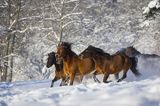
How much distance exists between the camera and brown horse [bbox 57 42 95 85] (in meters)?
13.2

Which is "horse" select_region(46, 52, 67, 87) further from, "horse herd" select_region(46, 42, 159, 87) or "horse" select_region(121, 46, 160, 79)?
"horse" select_region(121, 46, 160, 79)

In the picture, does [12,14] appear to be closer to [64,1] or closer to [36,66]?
[64,1]

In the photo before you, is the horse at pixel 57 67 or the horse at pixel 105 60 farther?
the horse at pixel 57 67

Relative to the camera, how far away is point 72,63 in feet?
43.7

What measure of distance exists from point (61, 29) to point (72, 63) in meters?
22.2

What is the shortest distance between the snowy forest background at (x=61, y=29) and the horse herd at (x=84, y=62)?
1218 centimetres

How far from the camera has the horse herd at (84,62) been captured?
43.5ft

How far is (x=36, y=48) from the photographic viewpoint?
44438 mm

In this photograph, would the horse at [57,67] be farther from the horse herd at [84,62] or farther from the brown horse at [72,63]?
the brown horse at [72,63]

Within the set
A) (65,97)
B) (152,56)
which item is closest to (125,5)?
(152,56)

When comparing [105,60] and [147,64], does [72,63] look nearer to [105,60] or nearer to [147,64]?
[105,60]

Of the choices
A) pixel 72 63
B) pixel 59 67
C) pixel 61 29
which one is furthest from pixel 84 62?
pixel 61 29

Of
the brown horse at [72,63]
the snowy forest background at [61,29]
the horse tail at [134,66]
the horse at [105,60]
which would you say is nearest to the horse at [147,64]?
the horse tail at [134,66]

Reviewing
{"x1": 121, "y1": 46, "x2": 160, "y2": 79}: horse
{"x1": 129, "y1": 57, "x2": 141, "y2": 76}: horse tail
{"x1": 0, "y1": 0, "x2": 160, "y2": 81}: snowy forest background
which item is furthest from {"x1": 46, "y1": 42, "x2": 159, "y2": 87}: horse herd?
{"x1": 0, "y1": 0, "x2": 160, "y2": 81}: snowy forest background
